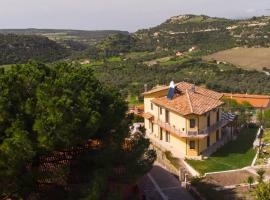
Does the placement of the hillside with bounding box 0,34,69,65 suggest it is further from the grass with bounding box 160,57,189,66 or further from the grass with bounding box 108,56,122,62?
the grass with bounding box 160,57,189,66

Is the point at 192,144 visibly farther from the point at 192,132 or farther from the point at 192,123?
the point at 192,123

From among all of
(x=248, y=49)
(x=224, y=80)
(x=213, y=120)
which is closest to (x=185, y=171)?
(x=213, y=120)

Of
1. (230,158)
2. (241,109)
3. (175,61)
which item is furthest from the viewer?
(175,61)

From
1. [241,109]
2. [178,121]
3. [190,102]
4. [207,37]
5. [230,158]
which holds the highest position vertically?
[190,102]

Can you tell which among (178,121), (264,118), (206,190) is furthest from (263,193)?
(264,118)

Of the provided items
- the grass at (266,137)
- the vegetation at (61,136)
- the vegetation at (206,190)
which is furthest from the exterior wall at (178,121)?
the vegetation at (61,136)

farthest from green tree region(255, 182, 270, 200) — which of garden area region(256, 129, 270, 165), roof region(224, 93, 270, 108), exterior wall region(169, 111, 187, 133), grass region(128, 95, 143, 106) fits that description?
grass region(128, 95, 143, 106)
